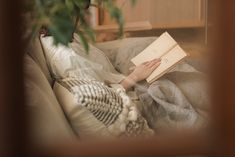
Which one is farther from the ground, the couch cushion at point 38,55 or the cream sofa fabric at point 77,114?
the couch cushion at point 38,55

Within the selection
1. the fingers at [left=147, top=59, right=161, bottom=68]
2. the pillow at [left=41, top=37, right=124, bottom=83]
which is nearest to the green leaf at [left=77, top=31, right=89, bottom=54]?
the pillow at [left=41, top=37, right=124, bottom=83]

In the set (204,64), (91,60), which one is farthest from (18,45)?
(204,64)

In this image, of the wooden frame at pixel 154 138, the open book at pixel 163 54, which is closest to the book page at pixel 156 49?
the open book at pixel 163 54

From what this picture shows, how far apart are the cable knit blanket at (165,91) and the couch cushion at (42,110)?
11 cm

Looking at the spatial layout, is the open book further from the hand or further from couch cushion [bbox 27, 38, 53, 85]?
couch cushion [bbox 27, 38, 53, 85]

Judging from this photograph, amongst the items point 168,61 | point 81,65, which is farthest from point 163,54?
point 81,65

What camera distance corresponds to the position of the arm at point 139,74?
58cm

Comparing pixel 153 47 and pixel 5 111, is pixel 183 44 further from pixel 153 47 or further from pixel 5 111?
pixel 5 111

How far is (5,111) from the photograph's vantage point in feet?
1.46

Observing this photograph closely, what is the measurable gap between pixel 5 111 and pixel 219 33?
29cm

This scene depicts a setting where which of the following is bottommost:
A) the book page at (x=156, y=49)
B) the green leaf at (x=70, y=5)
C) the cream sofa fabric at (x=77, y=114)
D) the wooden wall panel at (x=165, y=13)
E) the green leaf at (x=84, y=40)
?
the cream sofa fabric at (x=77, y=114)

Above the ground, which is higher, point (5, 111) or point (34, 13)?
point (34, 13)

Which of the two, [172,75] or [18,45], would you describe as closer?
[18,45]

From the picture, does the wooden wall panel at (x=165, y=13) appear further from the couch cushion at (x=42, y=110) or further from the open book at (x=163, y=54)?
the couch cushion at (x=42, y=110)
